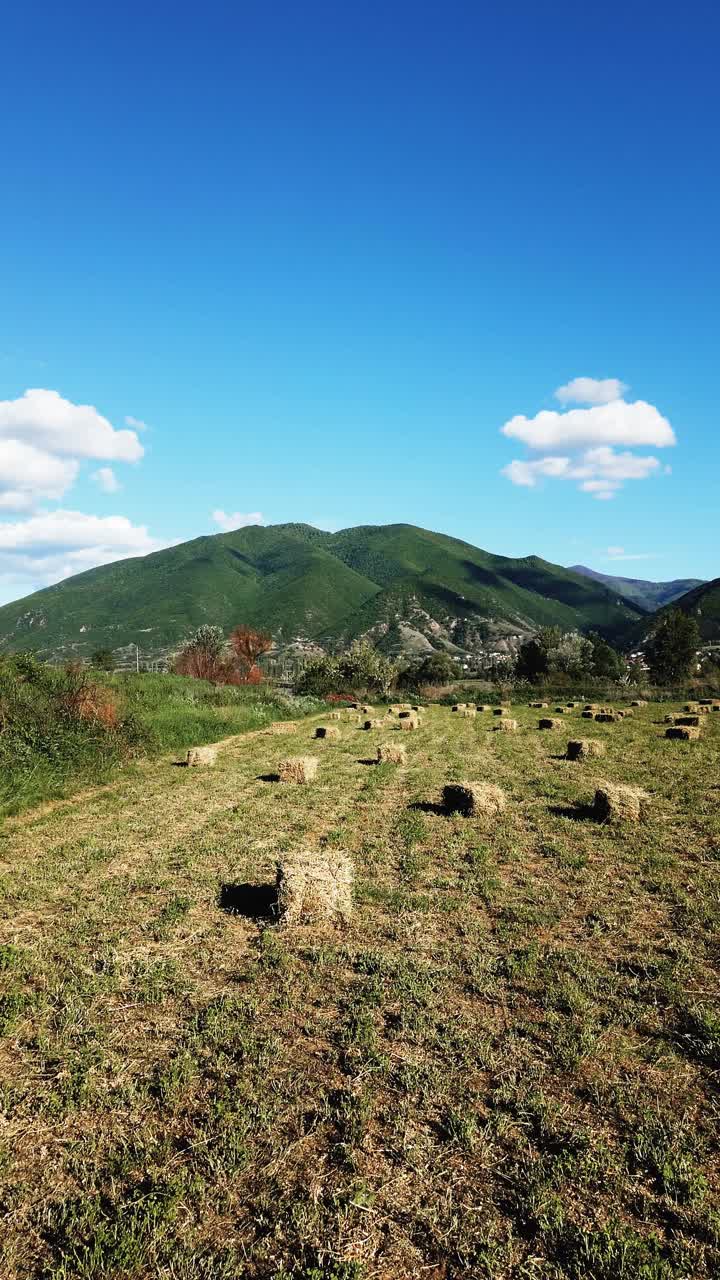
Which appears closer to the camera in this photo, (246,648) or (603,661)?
(246,648)

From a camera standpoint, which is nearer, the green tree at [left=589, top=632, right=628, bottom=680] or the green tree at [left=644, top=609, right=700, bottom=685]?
the green tree at [left=644, top=609, right=700, bottom=685]

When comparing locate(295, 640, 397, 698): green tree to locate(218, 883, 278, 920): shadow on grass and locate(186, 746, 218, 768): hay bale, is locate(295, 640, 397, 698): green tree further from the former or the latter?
locate(218, 883, 278, 920): shadow on grass

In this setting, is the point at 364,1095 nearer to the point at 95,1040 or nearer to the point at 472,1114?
the point at 472,1114

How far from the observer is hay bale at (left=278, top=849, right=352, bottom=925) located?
886cm

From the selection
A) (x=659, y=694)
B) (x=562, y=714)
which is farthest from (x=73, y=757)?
(x=659, y=694)

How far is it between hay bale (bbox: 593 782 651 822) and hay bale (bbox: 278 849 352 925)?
6.93 m

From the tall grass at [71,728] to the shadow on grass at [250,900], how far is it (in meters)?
8.80

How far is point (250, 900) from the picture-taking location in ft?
31.8

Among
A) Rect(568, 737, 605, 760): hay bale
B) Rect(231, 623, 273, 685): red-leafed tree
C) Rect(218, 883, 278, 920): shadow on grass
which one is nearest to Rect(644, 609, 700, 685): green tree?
Rect(231, 623, 273, 685): red-leafed tree

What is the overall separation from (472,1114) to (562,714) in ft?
123

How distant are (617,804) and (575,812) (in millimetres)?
1336

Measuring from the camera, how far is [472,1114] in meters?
5.04

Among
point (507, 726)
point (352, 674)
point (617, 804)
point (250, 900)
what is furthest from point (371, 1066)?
point (352, 674)

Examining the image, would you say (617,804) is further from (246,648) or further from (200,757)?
(246,648)
